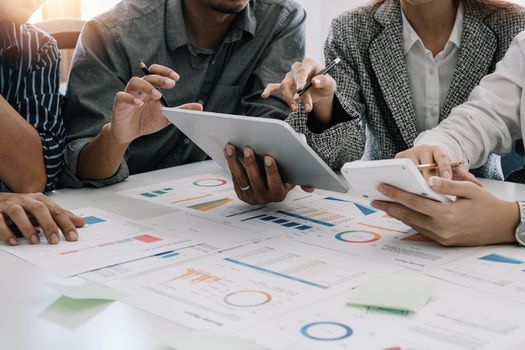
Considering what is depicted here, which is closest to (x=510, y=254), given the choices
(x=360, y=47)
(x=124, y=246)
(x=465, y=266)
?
(x=465, y=266)

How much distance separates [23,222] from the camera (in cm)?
97

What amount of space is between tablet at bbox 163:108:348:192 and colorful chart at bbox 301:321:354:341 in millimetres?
343

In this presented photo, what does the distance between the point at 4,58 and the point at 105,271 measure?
0.70 m

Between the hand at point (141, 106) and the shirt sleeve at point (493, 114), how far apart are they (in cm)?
51

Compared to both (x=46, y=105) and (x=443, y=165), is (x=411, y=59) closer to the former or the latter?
(x=443, y=165)

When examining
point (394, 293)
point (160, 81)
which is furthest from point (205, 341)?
point (160, 81)

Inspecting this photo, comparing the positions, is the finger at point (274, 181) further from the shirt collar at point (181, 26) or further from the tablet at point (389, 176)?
the shirt collar at point (181, 26)

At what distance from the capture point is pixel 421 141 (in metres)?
1.30

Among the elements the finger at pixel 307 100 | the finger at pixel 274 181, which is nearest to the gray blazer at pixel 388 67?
the finger at pixel 307 100

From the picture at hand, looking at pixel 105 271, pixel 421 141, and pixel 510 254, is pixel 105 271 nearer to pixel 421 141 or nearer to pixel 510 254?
pixel 510 254

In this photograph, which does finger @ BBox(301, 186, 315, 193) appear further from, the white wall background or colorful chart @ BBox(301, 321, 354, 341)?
the white wall background

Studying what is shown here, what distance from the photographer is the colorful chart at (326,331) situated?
0.65 meters

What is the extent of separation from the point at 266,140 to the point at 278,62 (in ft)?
2.19

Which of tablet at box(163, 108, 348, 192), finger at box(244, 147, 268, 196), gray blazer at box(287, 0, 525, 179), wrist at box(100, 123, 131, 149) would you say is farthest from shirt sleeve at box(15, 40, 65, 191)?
gray blazer at box(287, 0, 525, 179)
